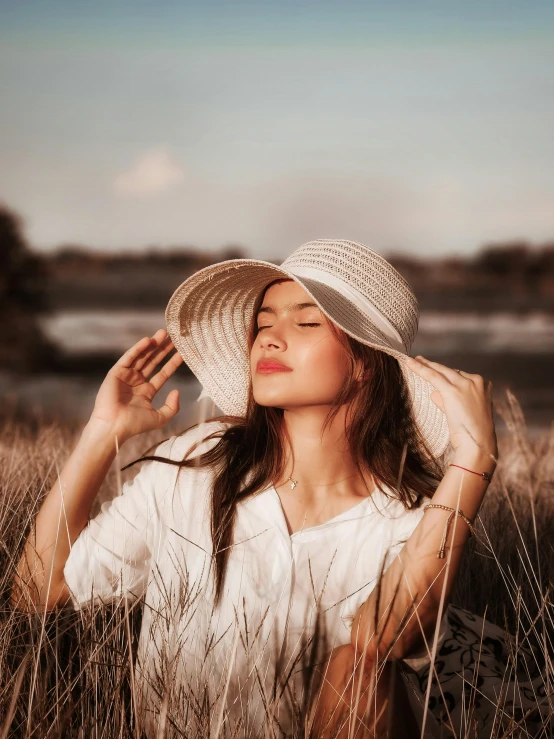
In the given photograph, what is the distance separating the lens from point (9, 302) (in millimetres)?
35125

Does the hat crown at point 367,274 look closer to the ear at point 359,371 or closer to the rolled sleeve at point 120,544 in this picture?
the ear at point 359,371

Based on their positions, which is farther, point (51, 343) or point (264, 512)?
point (51, 343)

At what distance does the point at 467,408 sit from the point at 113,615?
1086mm

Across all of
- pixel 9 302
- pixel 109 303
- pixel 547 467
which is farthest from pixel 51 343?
pixel 547 467

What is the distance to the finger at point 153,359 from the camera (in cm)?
269

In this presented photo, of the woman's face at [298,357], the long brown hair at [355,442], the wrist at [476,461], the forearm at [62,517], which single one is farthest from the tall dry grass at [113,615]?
the woman's face at [298,357]

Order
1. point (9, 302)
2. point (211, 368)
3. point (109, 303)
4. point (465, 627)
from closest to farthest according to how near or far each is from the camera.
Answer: point (465, 627), point (211, 368), point (9, 302), point (109, 303)

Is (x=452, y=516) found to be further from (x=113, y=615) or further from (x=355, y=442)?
(x=113, y=615)

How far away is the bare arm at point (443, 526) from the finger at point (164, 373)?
901 mm

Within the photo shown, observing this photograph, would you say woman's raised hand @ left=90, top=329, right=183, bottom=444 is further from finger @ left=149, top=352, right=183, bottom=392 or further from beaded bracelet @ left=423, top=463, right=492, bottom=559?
beaded bracelet @ left=423, top=463, right=492, bottom=559

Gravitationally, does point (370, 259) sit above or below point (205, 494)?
above

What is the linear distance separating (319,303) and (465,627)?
1307 millimetres

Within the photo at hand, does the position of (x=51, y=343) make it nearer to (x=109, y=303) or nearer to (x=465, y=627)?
(x=109, y=303)

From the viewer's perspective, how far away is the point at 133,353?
2.60 meters
